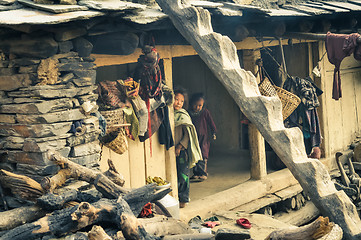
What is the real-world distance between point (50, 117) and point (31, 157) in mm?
451

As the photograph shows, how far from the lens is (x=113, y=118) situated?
22.3 ft

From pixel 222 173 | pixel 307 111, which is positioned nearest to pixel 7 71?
pixel 222 173

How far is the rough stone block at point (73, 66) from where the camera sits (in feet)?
18.6

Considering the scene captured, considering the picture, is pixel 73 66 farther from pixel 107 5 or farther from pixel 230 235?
pixel 230 235

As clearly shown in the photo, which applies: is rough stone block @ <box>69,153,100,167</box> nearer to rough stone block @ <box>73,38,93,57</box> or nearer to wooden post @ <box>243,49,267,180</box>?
rough stone block @ <box>73,38,93,57</box>

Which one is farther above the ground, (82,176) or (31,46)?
(31,46)

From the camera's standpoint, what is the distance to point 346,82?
37.0 feet

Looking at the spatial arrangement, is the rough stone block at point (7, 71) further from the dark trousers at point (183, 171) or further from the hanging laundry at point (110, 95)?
the dark trousers at point (183, 171)

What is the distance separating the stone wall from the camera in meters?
5.50

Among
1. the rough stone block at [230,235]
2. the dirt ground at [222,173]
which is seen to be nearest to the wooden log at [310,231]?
the rough stone block at [230,235]

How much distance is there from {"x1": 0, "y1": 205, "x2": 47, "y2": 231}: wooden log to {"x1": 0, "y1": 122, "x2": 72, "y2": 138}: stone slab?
724mm

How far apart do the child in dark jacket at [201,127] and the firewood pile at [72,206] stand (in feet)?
12.5

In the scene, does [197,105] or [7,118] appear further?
[197,105]

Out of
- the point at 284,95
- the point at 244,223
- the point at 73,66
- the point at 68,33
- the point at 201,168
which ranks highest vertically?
the point at 68,33
